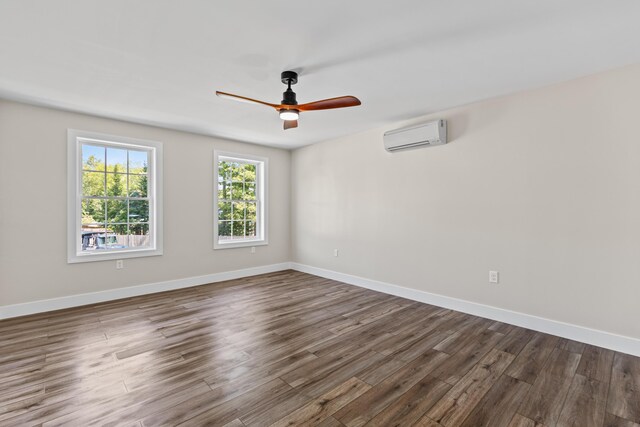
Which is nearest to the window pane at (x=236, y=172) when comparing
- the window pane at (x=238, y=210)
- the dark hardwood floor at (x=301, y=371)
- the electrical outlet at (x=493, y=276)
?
the window pane at (x=238, y=210)

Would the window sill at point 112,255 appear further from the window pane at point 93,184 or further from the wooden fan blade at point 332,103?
the wooden fan blade at point 332,103

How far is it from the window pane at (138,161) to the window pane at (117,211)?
0.50 m

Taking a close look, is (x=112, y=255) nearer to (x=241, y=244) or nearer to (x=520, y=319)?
(x=241, y=244)

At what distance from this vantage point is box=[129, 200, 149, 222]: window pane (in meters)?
4.49

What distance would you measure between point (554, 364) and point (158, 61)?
4174 millimetres

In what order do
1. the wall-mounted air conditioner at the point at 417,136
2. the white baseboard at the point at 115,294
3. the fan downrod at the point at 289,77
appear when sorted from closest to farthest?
the fan downrod at the point at 289,77, the white baseboard at the point at 115,294, the wall-mounted air conditioner at the point at 417,136

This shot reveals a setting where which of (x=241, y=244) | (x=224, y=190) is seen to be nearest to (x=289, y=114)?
(x=224, y=190)

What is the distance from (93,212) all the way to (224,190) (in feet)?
6.45

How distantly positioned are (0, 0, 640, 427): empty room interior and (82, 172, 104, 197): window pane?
23mm

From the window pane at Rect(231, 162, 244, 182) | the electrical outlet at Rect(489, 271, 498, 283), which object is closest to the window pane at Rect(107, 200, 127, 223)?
the window pane at Rect(231, 162, 244, 182)

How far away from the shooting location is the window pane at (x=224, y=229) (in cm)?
541

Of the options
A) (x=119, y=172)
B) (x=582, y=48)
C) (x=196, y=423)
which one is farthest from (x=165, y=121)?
(x=582, y=48)

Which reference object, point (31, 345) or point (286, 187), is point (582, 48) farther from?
point (31, 345)

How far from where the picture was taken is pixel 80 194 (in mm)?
3990
